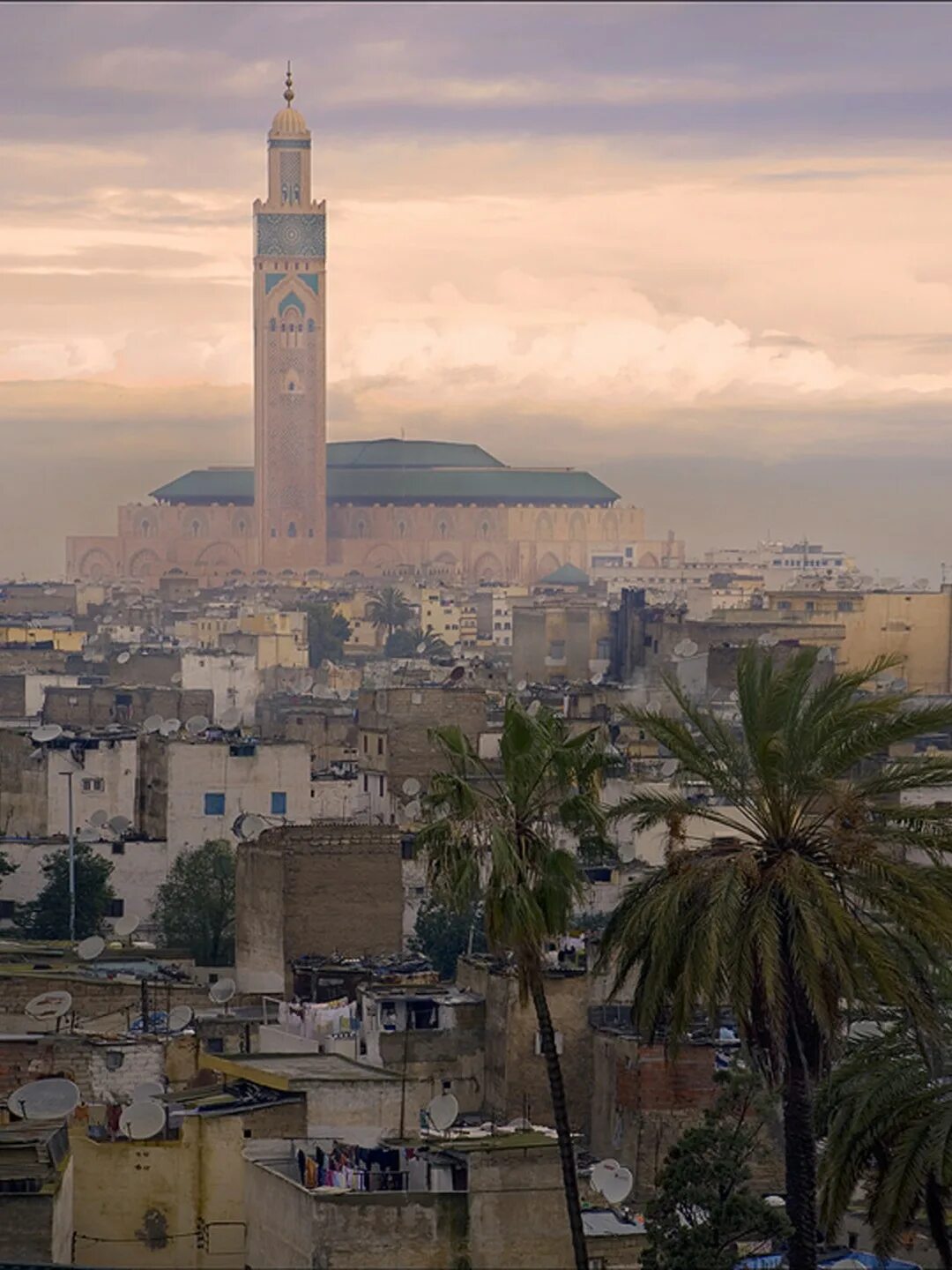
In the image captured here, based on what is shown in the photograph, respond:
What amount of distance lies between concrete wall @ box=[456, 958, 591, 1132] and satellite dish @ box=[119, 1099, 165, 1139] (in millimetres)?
4344

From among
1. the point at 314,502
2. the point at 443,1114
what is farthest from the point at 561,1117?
the point at 314,502

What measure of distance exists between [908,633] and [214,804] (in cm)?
2947

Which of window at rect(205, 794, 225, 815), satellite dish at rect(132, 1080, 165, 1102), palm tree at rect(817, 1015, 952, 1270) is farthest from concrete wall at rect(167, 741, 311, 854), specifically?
palm tree at rect(817, 1015, 952, 1270)

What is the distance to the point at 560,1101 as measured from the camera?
13656 mm

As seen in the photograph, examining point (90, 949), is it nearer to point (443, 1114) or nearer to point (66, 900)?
point (66, 900)

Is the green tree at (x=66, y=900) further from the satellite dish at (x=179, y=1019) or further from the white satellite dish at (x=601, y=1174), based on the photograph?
the white satellite dish at (x=601, y=1174)

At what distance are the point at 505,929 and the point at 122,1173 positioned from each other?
372 cm

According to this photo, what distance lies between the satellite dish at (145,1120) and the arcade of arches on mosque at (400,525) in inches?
4869

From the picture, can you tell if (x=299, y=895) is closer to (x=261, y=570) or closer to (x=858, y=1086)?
(x=858, y=1086)

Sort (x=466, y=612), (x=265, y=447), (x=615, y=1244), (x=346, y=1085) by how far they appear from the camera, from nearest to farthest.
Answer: (x=615, y=1244), (x=346, y=1085), (x=466, y=612), (x=265, y=447)

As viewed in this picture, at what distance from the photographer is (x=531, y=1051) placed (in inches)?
829

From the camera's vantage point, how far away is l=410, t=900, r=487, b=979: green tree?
2688 cm

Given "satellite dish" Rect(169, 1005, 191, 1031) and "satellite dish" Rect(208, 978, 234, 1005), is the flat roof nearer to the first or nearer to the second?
"satellite dish" Rect(169, 1005, 191, 1031)

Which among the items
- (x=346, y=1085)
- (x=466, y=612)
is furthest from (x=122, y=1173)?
(x=466, y=612)
